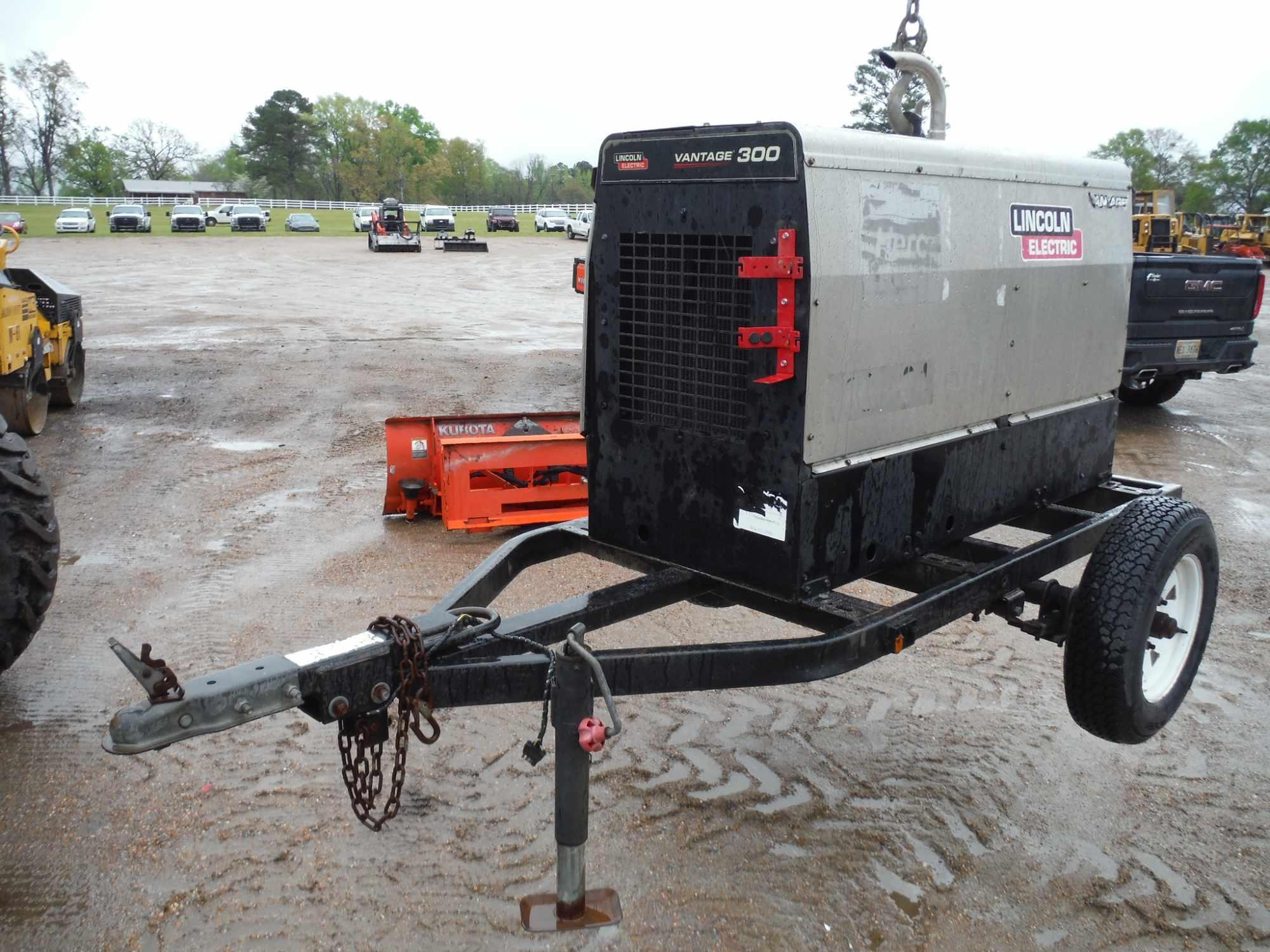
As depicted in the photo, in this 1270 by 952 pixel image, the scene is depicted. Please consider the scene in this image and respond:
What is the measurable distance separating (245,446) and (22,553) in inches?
213

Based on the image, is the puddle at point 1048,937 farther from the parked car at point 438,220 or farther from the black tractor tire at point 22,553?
the parked car at point 438,220

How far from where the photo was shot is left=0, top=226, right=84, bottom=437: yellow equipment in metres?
9.22

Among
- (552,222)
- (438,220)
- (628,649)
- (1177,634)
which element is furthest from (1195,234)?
(628,649)

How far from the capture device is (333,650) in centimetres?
285

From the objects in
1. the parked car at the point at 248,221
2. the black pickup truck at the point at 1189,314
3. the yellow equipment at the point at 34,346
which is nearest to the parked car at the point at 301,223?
the parked car at the point at 248,221

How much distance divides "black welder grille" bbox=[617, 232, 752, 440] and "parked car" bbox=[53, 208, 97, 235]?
158 feet

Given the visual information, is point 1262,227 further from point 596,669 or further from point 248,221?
point 596,669

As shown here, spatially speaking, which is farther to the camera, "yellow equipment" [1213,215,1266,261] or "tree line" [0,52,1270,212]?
"tree line" [0,52,1270,212]

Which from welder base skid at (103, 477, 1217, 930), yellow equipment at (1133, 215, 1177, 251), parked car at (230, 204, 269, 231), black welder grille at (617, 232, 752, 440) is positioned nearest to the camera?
welder base skid at (103, 477, 1217, 930)

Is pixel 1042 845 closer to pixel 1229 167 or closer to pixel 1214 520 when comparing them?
pixel 1214 520

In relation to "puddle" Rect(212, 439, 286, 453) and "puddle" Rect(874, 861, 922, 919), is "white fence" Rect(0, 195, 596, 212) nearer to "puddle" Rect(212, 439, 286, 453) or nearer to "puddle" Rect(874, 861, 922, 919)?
"puddle" Rect(212, 439, 286, 453)

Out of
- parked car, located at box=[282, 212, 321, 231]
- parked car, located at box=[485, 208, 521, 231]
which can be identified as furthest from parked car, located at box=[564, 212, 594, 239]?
parked car, located at box=[282, 212, 321, 231]

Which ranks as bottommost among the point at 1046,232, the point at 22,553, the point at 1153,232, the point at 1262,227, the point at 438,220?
the point at 22,553

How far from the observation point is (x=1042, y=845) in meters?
3.77
